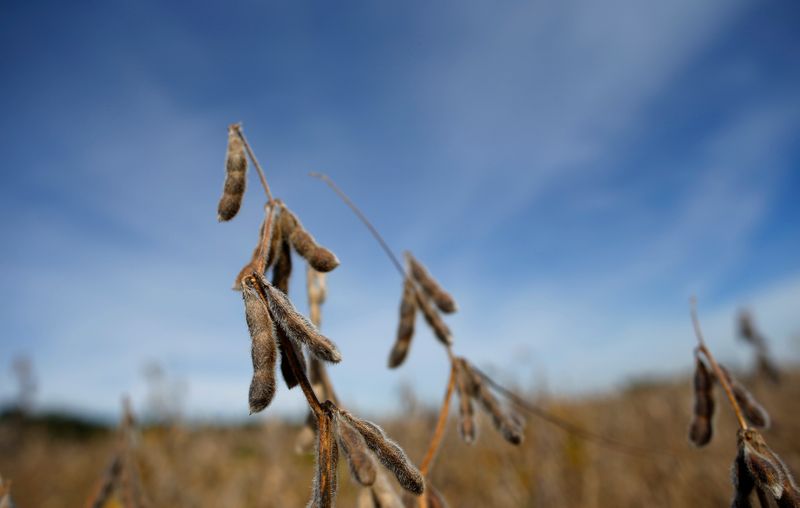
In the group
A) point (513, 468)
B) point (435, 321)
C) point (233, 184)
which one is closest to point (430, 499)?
point (435, 321)

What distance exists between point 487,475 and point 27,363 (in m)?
16.7

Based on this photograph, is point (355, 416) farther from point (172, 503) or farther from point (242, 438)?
point (242, 438)

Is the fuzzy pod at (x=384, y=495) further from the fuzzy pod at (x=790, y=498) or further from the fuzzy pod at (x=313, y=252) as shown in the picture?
the fuzzy pod at (x=790, y=498)

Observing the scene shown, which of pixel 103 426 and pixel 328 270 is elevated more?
pixel 103 426

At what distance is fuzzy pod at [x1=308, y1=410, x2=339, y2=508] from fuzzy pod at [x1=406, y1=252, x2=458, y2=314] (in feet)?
2.23

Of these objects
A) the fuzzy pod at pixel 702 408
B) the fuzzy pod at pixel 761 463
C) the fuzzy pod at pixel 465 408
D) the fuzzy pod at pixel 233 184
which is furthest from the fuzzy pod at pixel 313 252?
the fuzzy pod at pixel 702 408

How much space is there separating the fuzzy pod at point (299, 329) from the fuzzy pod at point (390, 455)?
16 centimetres

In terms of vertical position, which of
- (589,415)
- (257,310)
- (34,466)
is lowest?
(257,310)

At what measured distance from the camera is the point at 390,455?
1003 mm

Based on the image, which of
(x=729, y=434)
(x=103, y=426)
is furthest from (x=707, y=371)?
(x=103, y=426)

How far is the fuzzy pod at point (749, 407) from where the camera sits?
142 centimetres

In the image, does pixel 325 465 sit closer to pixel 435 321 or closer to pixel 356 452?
pixel 356 452

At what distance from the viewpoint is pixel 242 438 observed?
1381 centimetres

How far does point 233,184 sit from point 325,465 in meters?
0.72
